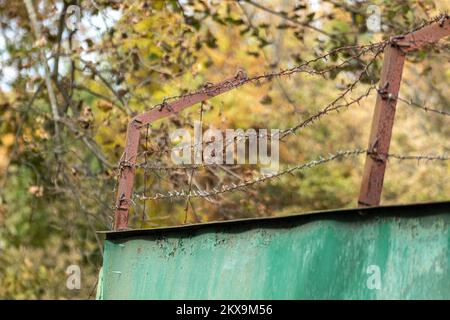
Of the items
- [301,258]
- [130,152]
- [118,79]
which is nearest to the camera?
[301,258]

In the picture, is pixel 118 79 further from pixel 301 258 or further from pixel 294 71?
pixel 301 258

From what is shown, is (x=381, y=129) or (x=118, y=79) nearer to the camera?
(x=381, y=129)

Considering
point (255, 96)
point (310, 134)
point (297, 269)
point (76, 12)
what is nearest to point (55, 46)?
point (76, 12)

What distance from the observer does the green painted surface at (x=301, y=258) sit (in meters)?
3.31

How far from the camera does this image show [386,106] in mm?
3648

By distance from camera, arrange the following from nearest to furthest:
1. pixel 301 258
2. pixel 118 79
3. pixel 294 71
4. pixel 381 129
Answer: pixel 381 129, pixel 301 258, pixel 294 71, pixel 118 79

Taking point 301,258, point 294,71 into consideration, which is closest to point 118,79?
point 294,71

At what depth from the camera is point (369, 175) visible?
357cm

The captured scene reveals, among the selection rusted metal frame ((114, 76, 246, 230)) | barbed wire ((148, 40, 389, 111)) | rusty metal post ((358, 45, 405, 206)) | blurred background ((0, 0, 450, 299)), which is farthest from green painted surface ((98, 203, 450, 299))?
blurred background ((0, 0, 450, 299))

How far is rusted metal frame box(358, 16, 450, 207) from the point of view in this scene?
140 inches

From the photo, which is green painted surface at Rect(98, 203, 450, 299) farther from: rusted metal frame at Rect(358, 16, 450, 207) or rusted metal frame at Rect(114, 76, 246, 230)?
rusted metal frame at Rect(114, 76, 246, 230)

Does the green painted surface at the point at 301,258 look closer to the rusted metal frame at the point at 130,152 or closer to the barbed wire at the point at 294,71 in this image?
the rusted metal frame at the point at 130,152

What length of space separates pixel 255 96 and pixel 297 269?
70.2 ft

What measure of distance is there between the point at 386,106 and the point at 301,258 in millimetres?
612
